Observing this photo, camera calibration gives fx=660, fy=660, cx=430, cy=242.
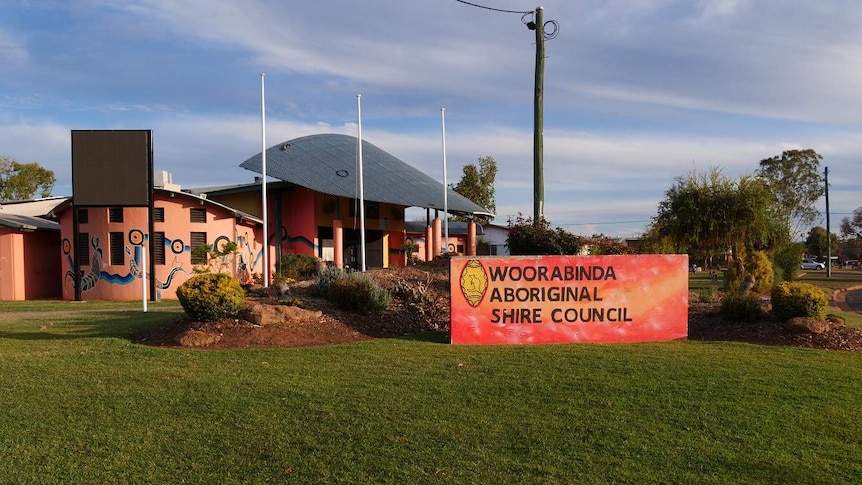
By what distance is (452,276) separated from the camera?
1053 centimetres

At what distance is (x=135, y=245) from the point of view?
2491cm

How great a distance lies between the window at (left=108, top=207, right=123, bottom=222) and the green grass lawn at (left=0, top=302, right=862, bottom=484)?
54.0ft

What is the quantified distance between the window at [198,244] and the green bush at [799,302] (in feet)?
67.6

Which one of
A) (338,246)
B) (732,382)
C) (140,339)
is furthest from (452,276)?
(338,246)

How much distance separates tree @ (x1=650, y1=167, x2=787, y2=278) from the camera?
19.7 metres

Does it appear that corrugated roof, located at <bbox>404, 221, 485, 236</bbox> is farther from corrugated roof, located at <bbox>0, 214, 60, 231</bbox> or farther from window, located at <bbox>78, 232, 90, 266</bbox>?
window, located at <bbox>78, 232, 90, 266</bbox>

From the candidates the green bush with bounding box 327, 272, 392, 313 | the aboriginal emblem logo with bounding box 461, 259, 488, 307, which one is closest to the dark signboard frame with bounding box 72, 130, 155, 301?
the green bush with bounding box 327, 272, 392, 313

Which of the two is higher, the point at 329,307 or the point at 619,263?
the point at 619,263

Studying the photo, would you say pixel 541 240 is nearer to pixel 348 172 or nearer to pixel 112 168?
pixel 112 168

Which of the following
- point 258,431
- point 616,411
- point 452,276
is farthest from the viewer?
point 452,276

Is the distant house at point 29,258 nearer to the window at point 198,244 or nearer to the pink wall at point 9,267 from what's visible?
the pink wall at point 9,267

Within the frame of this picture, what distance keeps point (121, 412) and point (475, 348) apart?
5127 millimetres

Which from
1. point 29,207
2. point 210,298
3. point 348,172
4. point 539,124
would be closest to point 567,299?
point 210,298

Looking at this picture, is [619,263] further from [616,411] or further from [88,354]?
[88,354]
